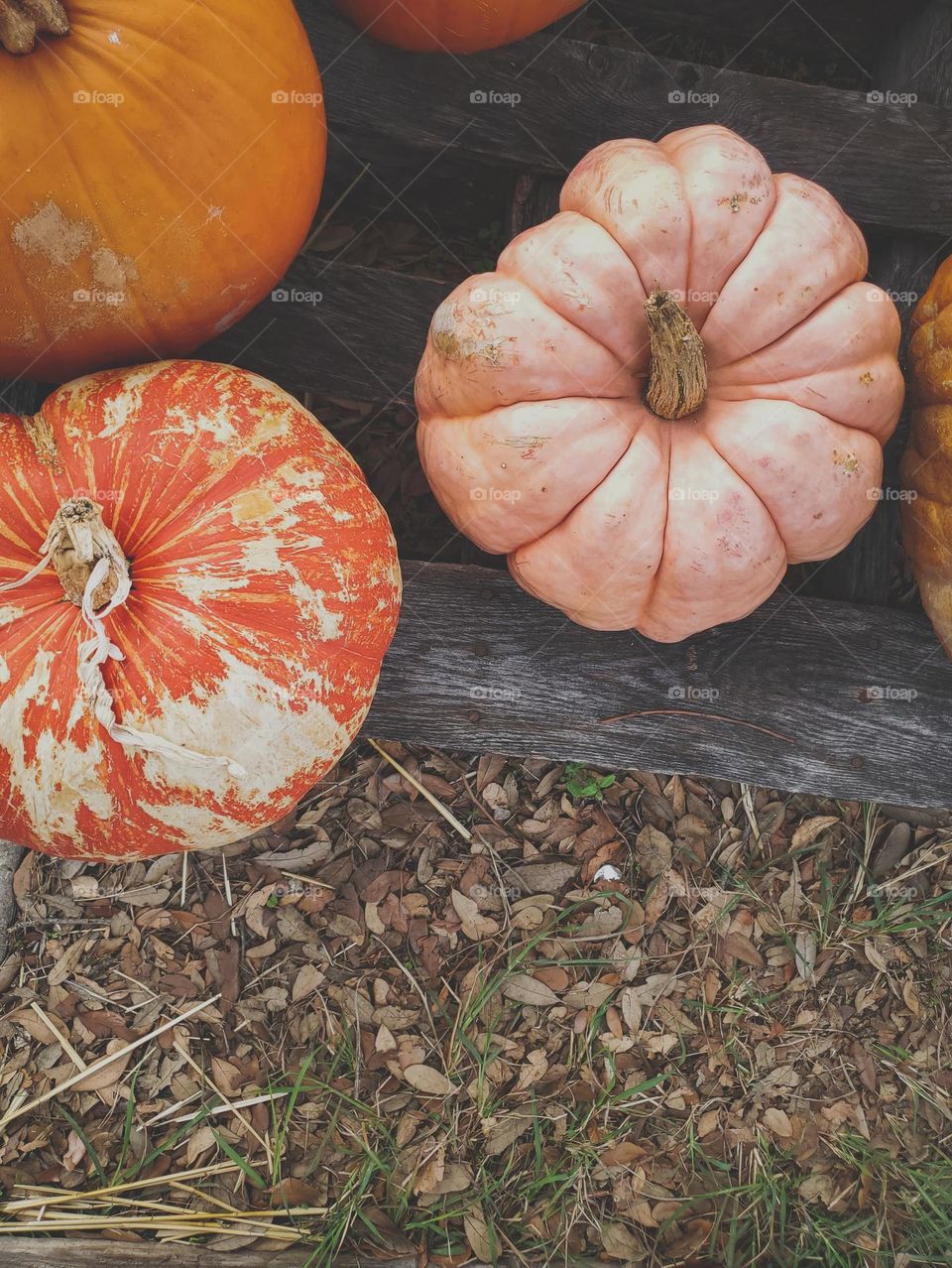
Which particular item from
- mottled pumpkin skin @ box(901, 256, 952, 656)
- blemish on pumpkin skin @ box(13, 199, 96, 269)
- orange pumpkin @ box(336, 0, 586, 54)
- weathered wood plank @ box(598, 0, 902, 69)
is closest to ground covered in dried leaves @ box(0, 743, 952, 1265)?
mottled pumpkin skin @ box(901, 256, 952, 656)

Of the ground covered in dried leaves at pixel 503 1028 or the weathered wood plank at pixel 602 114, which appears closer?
the weathered wood plank at pixel 602 114

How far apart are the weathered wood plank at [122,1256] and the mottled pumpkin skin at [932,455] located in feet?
5.50

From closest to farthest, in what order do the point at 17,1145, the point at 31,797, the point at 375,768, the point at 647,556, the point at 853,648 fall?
1. the point at 31,797
2. the point at 647,556
3. the point at 853,648
4. the point at 17,1145
5. the point at 375,768

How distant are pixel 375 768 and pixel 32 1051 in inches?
35.6

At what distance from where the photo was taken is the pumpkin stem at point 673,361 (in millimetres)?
1250

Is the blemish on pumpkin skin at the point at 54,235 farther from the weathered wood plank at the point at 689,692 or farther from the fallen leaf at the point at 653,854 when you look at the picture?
the fallen leaf at the point at 653,854

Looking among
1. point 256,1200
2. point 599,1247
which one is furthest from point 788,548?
point 256,1200

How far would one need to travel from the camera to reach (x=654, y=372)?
54.0 inches

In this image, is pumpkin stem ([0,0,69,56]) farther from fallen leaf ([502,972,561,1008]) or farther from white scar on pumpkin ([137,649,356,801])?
fallen leaf ([502,972,561,1008])

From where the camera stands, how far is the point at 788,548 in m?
1.51

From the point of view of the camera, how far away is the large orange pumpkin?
1168mm

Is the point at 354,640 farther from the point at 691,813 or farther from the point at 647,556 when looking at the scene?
the point at 691,813

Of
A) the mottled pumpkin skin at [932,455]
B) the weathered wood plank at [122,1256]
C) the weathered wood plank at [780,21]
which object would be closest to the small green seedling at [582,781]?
the mottled pumpkin skin at [932,455]

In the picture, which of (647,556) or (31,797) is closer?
(31,797)
